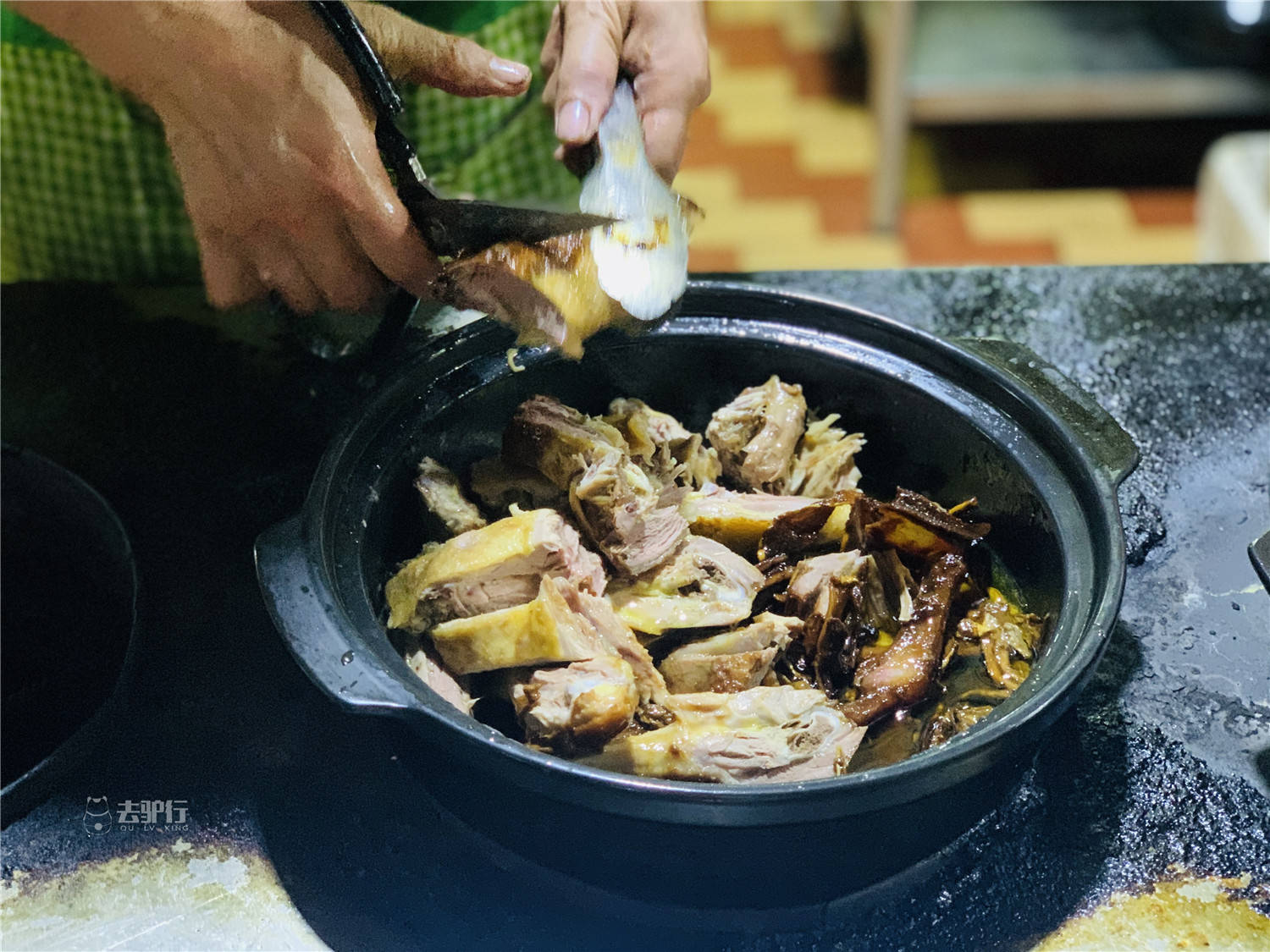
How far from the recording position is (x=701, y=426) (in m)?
1.65

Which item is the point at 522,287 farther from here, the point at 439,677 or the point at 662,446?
the point at 439,677

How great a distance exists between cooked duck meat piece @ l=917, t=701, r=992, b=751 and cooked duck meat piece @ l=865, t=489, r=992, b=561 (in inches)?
7.9

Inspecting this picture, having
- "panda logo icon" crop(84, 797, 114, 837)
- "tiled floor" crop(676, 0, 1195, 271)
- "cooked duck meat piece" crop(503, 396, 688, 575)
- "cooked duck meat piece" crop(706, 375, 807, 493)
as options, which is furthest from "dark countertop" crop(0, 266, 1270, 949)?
"tiled floor" crop(676, 0, 1195, 271)

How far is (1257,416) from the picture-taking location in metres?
1.70

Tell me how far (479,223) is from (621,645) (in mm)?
510

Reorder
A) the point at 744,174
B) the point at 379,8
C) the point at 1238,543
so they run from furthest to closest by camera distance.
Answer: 1. the point at 744,174
2. the point at 1238,543
3. the point at 379,8

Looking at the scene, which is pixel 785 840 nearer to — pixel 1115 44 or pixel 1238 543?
pixel 1238 543

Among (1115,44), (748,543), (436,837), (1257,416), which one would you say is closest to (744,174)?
(1115,44)

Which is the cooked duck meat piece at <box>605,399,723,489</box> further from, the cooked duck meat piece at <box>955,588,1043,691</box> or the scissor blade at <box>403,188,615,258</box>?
the cooked duck meat piece at <box>955,588,1043,691</box>

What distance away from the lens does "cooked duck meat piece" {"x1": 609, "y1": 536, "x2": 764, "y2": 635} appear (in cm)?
129

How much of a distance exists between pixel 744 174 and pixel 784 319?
2663mm

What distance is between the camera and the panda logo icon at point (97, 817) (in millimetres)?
1260

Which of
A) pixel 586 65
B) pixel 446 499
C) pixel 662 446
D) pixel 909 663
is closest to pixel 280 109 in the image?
pixel 586 65

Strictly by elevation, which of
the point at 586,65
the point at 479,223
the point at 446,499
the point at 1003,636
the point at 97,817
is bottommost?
the point at 97,817
